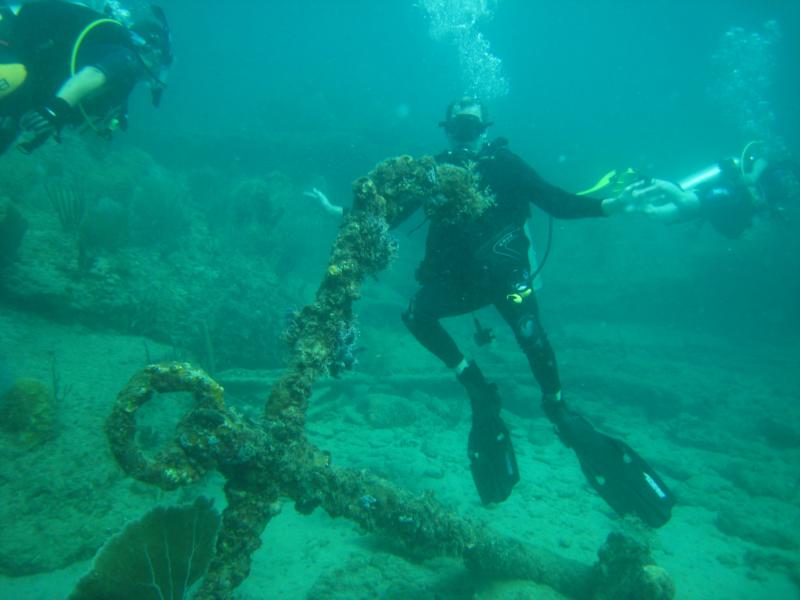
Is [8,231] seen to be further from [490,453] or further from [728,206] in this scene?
[728,206]

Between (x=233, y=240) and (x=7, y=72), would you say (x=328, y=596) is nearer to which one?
(x=7, y=72)

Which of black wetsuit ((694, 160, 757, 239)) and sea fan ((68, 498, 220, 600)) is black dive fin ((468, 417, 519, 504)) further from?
black wetsuit ((694, 160, 757, 239))

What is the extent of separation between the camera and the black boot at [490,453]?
4.31 m

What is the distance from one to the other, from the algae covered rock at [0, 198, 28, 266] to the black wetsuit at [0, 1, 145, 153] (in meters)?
1.70

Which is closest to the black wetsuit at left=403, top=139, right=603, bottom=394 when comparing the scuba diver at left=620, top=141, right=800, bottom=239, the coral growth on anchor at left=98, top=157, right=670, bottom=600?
the coral growth on anchor at left=98, top=157, right=670, bottom=600

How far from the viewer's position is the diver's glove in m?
3.94

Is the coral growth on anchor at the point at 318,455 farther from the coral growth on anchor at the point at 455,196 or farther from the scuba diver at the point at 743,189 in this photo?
the scuba diver at the point at 743,189

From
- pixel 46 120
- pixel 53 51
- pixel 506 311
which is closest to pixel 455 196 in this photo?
pixel 506 311

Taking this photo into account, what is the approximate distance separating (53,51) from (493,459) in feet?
21.2

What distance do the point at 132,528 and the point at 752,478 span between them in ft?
28.2

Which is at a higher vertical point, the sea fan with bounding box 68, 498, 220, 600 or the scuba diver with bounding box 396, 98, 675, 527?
the scuba diver with bounding box 396, 98, 675, 527

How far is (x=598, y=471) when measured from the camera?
4293 millimetres

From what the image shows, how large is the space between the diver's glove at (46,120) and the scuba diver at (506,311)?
3693 millimetres

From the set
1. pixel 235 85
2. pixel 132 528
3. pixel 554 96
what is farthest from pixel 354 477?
pixel 554 96
